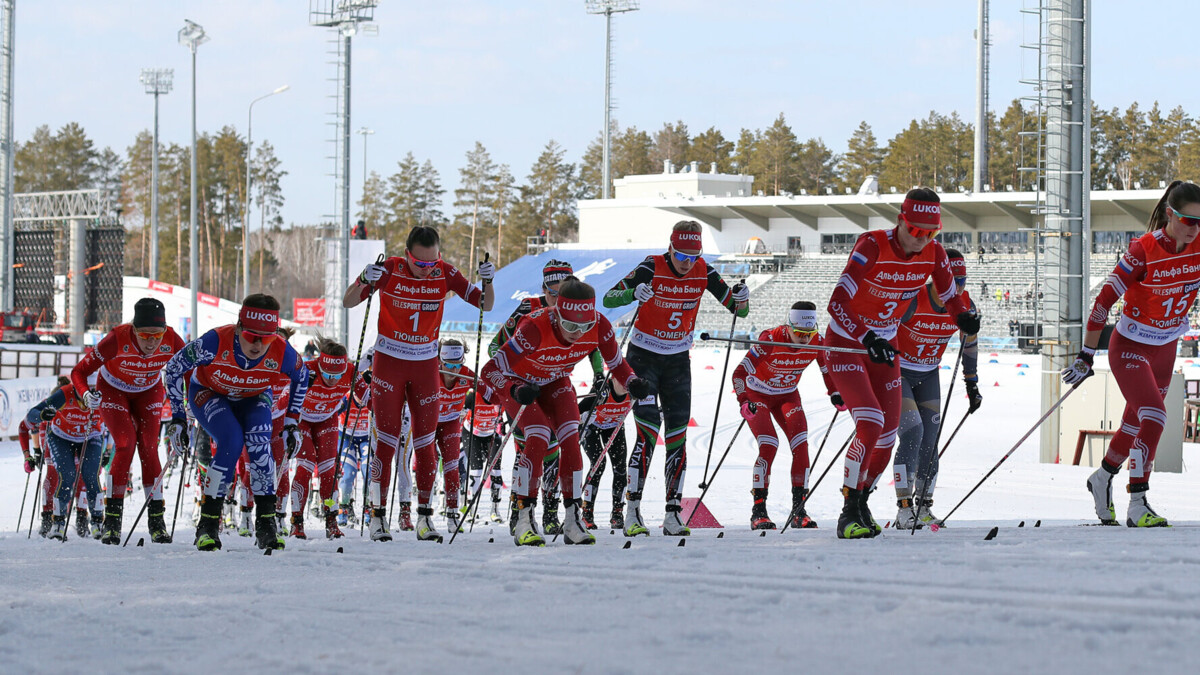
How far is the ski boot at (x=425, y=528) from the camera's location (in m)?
7.29

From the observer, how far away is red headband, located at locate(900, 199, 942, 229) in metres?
6.59

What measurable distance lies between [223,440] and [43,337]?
40.8 meters

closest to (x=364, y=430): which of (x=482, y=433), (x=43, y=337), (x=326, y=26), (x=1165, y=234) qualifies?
(x=482, y=433)

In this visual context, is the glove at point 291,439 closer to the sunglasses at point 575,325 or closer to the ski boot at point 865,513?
the sunglasses at point 575,325

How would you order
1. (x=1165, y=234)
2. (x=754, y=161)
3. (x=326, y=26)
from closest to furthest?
1. (x=1165, y=234)
2. (x=326, y=26)
3. (x=754, y=161)

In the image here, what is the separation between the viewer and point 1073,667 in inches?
124

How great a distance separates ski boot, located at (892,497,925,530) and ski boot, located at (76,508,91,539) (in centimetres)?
680

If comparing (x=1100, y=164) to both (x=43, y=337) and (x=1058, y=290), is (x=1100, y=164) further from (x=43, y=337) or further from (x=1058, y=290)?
(x=1058, y=290)

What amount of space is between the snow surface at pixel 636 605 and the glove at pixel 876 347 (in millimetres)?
936

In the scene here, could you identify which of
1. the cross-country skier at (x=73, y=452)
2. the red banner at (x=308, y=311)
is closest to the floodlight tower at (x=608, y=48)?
the red banner at (x=308, y=311)

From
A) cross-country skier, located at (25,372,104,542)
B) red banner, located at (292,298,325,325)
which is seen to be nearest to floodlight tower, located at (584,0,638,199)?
red banner, located at (292,298,325,325)

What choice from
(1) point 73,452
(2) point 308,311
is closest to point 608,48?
(2) point 308,311

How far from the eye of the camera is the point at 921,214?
6.59 m

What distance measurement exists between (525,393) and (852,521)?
1.86 metres
